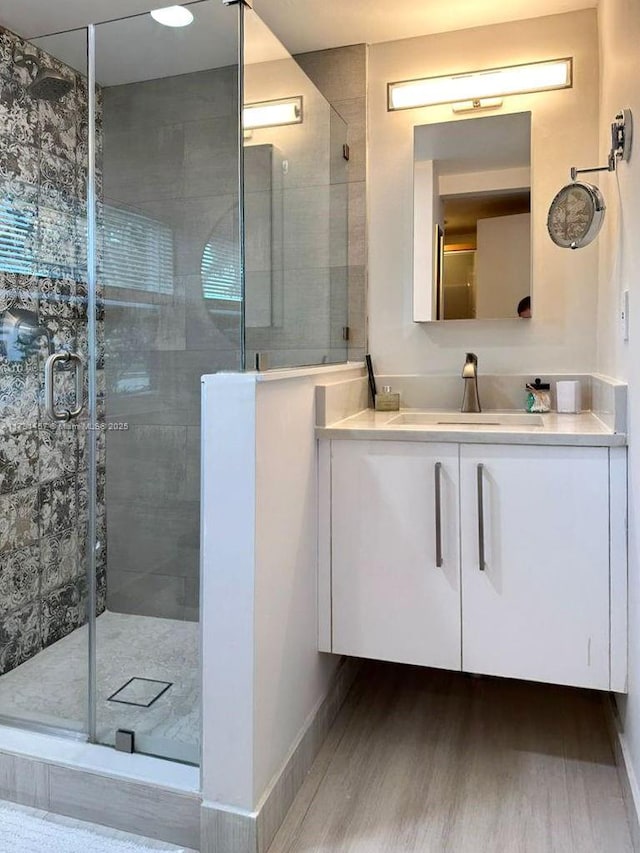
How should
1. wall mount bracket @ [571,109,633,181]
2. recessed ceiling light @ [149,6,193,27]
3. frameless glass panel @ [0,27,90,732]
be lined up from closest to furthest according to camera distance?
wall mount bracket @ [571,109,633,181]
recessed ceiling light @ [149,6,193,27]
frameless glass panel @ [0,27,90,732]

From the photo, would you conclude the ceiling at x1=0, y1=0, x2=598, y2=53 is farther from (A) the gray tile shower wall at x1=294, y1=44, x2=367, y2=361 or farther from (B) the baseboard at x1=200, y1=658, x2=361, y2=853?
(B) the baseboard at x1=200, y1=658, x2=361, y2=853

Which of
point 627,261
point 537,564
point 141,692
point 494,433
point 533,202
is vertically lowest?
point 141,692

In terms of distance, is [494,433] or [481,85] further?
[481,85]

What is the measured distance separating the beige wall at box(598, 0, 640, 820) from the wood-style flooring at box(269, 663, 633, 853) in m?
0.18

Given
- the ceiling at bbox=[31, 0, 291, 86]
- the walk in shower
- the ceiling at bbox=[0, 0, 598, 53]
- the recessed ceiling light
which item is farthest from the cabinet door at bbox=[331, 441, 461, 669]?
the ceiling at bbox=[0, 0, 598, 53]

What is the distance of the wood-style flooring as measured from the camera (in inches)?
60.0

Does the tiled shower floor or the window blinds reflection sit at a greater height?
the window blinds reflection

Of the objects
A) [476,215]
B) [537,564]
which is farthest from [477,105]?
[537,564]

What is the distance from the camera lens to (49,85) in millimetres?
2246

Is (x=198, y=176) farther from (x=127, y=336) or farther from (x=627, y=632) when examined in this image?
(x=627, y=632)

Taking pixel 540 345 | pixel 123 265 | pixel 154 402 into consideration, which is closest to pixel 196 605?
pixel 154 402

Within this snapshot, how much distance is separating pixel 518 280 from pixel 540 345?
0.82 feet

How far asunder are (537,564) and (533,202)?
134 cm

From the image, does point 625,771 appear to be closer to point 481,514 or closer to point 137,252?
point 481,514
